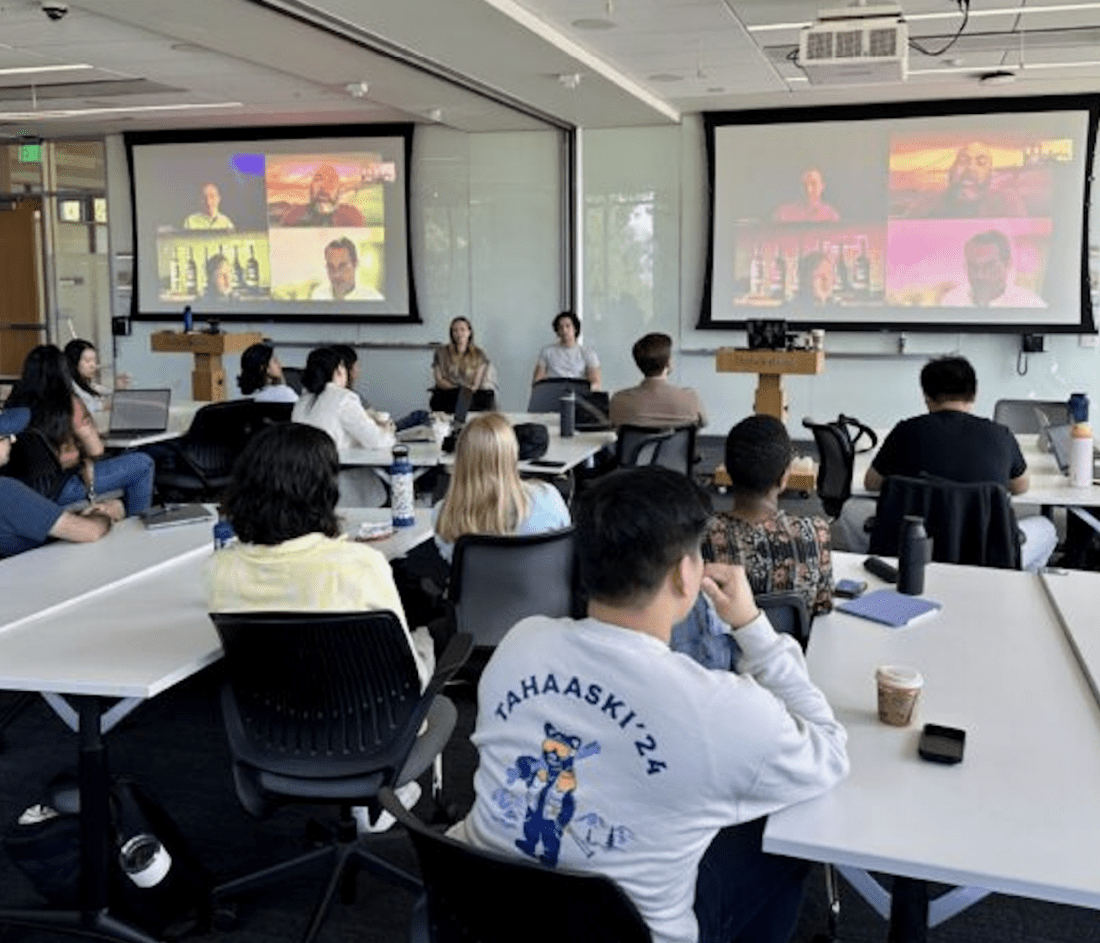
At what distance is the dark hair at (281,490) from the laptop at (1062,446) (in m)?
3.62

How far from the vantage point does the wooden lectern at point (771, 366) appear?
7.15 meters

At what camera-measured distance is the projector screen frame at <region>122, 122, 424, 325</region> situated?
1052cm

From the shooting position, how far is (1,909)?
111 inches

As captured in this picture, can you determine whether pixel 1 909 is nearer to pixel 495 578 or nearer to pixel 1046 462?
pixel 495 578

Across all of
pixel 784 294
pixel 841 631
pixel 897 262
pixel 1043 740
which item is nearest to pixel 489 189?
pixel 784 294

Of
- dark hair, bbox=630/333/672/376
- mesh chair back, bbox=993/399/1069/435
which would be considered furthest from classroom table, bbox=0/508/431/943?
mesh chair back, bbox=993/399/1069/435

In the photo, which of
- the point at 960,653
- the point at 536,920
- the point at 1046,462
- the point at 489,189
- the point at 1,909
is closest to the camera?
the point at 536,920

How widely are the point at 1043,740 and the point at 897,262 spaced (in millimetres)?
7969

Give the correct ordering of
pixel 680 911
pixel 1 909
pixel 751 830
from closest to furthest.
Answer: pixel 680 911
pixel 751 830
pixel 1 909

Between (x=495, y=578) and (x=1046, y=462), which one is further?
(x=1046, y=462)

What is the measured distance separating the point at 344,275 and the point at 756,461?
856 cm

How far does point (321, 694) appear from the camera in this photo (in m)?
2.53

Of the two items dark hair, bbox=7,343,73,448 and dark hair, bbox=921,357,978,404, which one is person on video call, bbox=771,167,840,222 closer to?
dark hair, bbox=921,357,978,404

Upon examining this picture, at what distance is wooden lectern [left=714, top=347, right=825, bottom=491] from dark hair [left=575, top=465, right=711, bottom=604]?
5.41m
